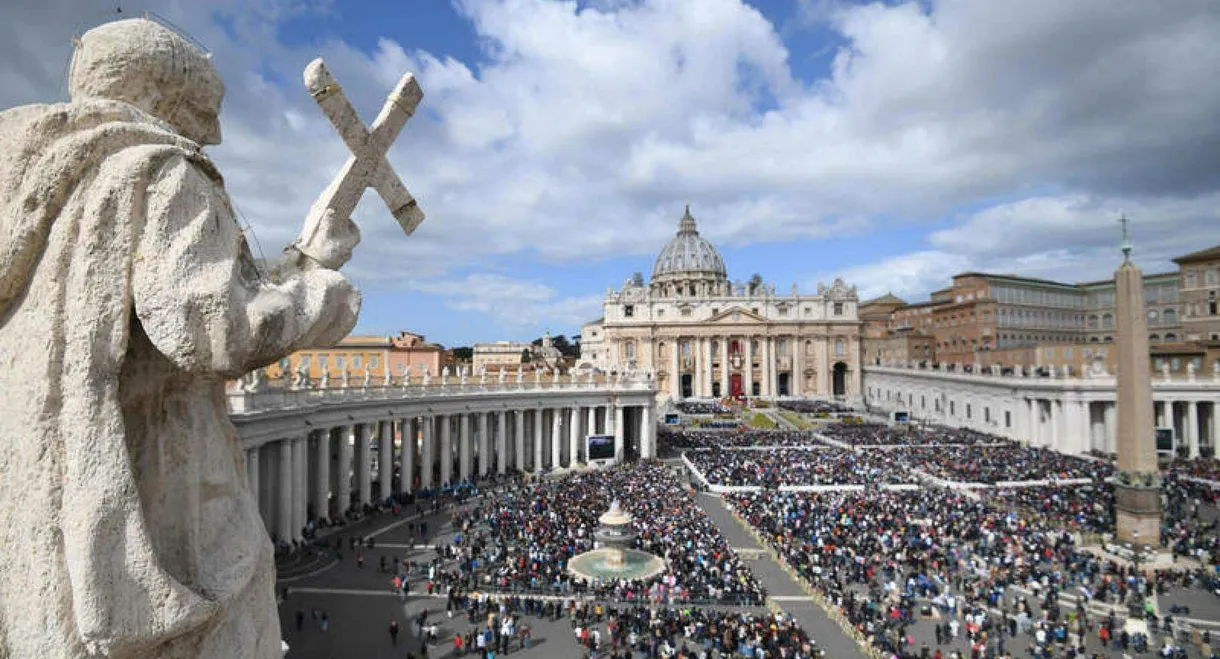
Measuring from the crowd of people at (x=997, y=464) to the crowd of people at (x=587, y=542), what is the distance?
14.9 meters

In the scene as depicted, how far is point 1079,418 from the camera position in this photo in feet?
163

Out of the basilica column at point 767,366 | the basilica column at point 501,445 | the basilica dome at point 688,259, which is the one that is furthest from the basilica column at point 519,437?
the basilica dome at point 688,259

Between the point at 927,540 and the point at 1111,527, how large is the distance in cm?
869

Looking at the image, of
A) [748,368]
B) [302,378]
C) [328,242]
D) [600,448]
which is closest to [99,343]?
[328,242]

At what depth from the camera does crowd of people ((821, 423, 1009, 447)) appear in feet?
163

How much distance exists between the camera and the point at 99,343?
109 inches

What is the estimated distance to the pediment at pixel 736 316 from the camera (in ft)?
338

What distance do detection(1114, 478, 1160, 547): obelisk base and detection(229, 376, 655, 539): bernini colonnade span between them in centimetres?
2821

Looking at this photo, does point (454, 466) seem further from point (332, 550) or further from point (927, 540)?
point (927, 540)

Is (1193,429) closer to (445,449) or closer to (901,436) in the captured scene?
(901,436)

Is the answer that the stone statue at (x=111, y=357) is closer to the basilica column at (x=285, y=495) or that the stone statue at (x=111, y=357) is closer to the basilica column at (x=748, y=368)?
the basilica column at (x=285, y=495)

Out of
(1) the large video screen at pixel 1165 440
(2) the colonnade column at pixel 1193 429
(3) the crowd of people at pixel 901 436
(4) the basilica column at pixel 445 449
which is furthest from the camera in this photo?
(3) the crowd of people at pixel 901 436

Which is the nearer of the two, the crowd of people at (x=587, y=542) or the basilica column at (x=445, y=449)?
the crowd of people at (x=587, y=542)

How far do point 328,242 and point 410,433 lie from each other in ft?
110
